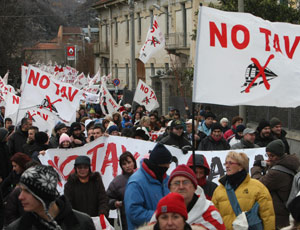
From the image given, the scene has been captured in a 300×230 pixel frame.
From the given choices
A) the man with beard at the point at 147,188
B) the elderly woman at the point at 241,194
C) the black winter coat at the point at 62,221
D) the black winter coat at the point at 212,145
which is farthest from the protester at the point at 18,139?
the black winter coat at the point at 62,221

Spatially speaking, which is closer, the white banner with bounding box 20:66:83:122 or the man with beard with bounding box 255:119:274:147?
the man with beard with bounding box 255:119:274:147

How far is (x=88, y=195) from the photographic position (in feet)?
25.1

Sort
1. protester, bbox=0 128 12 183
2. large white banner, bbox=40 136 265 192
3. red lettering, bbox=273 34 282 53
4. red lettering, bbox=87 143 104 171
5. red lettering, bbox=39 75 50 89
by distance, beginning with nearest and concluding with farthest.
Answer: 1. red lettering, bbox=273 34 282 53
2. large white banner, bbox=40 136 265 192
3. red lettering, bbox=87 143 104 171
4. protester, bbox=0 128 12 183
5. red lettering, bbox=39 75 50 89

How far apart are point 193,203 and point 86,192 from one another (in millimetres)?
2553

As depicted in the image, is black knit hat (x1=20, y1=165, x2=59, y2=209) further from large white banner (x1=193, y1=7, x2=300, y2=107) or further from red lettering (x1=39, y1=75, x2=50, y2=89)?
red lettering (x1=39, y1=75, x2=50, y2=89)

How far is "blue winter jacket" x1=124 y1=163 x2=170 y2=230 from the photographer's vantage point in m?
6.02

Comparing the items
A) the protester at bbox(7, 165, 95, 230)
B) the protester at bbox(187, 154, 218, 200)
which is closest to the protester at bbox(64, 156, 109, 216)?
the protester at bbox(187, 154, 218, 200)

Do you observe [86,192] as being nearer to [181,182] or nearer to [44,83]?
[181,182]

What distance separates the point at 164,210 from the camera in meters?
4.38

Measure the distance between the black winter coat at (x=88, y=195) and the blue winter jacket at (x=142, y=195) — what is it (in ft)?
5.12

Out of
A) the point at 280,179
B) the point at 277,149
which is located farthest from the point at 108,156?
the point at 280,179

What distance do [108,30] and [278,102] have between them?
173 ft

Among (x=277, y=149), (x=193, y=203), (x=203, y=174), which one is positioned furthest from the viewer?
(x=277, y=149)

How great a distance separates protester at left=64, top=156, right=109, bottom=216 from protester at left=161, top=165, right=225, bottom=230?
7.81 feet
